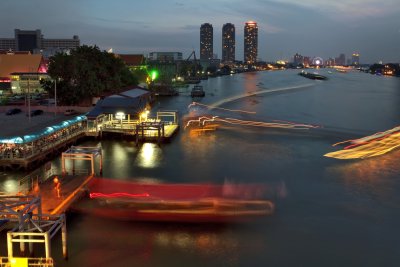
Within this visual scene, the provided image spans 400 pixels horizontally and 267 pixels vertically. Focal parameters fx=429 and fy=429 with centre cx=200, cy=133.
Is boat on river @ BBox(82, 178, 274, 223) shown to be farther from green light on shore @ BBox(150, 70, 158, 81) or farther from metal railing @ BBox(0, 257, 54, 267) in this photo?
green light on shore @ BBox(150, 70, 158, 81)

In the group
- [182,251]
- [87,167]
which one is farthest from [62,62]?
[182,251]

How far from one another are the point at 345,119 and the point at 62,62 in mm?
23863

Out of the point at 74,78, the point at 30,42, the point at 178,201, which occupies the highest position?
the point at 30,42

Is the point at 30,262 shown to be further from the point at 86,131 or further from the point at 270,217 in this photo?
the point at 86,131

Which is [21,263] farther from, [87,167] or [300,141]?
[300,141]

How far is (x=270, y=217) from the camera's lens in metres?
13.1

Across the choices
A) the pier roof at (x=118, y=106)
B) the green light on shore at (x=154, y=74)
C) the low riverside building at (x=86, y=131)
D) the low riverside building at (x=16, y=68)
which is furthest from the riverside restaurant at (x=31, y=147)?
the green light on shore at (x=154, y=74)

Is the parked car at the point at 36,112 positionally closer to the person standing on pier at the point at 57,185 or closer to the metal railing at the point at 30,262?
the person standing on pier at the point at 57,185

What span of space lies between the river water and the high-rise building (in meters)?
130

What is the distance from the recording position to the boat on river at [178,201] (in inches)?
504

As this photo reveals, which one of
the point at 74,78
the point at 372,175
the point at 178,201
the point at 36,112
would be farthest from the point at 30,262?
the point at 74,78

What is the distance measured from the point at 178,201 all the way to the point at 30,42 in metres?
150

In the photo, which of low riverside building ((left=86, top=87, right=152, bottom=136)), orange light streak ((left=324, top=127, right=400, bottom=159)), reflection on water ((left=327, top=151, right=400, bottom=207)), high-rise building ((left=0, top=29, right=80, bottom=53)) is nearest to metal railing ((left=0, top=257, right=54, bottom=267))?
reflection on water ((left=327, top=151, right=400, bottom=207))

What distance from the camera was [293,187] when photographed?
16.2m
